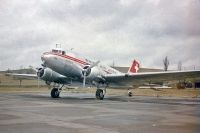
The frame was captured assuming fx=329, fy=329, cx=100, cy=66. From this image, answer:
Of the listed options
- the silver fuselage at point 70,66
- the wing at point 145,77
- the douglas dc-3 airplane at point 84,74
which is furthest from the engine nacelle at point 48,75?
the wing at point 145,77

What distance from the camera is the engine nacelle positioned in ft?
104

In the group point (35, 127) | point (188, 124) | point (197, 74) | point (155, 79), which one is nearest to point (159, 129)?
point (188, 124)

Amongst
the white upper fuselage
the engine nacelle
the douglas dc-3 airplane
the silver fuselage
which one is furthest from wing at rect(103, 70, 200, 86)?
the engine nacelle

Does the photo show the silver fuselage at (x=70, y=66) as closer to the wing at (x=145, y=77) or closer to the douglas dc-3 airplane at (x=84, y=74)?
the douglas dc-3 airplane at (x=84, y=74)

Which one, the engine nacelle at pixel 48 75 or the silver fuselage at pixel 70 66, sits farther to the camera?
the engine nacelle at pixel 48 75

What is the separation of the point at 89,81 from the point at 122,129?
20422 mm

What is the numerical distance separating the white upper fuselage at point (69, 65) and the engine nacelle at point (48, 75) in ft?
5.39

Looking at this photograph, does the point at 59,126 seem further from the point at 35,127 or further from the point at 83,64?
the point at 83,64

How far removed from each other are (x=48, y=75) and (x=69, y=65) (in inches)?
117

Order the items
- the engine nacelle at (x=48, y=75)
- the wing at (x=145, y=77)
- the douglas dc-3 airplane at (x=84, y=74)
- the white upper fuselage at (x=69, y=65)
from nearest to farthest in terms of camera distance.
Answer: the wing at (x=145, y=77) < the white upper fuselage at (x=69, y=65) < the douglas dc-3 airplane at (x=84, y=74) < the engine nacelle at (x=48, y=75)

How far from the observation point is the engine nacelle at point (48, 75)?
104 feet

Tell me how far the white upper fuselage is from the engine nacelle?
5.39 ft

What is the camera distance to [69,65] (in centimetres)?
2991

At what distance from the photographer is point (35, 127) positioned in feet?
36.6
